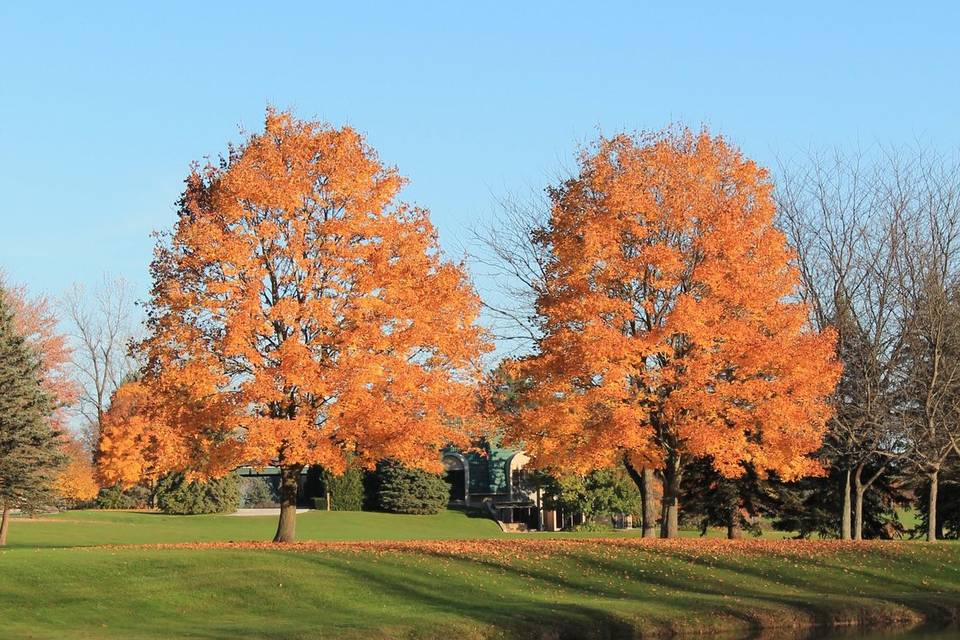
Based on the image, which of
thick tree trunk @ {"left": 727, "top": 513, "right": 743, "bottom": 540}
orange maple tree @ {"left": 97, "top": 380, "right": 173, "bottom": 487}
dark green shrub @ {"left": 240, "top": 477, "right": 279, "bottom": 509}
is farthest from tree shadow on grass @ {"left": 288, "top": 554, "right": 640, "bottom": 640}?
dark green shrub @ {"left": 240, "top": 477, "right": 279, "bottom": 509}

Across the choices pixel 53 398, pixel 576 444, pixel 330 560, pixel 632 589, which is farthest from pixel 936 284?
pixel 53 398

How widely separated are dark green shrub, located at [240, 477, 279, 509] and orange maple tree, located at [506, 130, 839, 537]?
4749cm

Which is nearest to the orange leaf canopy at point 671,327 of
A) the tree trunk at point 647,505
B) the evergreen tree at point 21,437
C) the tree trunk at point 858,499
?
the tree trunk at point 647,505

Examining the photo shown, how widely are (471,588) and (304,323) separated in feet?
28.1

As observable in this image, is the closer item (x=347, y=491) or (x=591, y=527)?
(x=591, y=527)

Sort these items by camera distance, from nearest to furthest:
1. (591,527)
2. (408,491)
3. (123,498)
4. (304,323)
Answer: (304,323) < (591,527) < (408,491) < (123,498)

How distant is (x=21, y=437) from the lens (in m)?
43.4

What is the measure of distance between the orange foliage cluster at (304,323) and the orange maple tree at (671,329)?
258 cm

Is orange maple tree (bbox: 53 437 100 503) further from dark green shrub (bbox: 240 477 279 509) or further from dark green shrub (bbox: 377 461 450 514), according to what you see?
dark green shrub (bbox: 377 461 450 514)

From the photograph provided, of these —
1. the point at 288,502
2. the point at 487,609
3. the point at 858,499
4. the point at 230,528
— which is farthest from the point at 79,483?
the point at 487,609

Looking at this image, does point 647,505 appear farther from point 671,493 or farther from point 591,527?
point 591,527

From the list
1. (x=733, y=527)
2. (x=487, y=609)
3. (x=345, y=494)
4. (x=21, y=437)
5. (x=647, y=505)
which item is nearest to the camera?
(x=487, y=609)

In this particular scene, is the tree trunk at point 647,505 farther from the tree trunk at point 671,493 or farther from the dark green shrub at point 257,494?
the dark green shrub at point 257,494

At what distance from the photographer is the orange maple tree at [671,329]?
1254 inches
